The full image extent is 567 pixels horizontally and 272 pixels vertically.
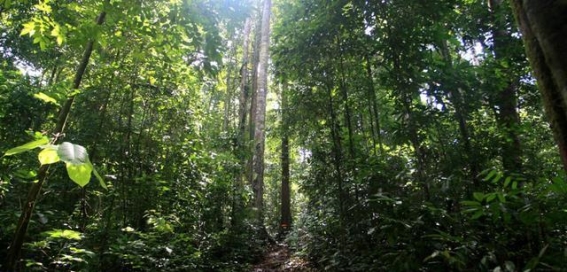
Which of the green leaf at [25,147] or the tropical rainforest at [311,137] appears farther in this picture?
the tropical rainforest at [311,137]

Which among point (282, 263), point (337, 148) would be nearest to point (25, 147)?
point (337, 148)

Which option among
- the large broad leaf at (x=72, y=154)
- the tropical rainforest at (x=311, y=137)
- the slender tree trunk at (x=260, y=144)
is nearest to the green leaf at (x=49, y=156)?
the large broad leaf at (x=72, y=154)

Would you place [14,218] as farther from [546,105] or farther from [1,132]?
[546,105]

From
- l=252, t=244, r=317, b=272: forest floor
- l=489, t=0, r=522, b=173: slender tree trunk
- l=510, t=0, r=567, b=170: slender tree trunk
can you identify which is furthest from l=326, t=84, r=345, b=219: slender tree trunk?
l=510, t=0, r=567, b=170: slender tree trunk

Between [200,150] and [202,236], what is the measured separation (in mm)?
1912

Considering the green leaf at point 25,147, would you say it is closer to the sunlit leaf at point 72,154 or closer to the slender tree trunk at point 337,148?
the sunlit leaf at point 72,154

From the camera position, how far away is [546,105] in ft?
5.36

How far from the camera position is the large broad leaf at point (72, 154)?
3.27ft

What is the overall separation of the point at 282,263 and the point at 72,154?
773 centimetres

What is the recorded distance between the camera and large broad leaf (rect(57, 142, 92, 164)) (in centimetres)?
100

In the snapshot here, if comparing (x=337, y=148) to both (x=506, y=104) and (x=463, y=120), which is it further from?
(x=506, y=104)

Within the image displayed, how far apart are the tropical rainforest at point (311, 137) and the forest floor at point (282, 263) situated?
99 millimetres

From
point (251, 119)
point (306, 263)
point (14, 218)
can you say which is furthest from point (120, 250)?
point (251, 119)

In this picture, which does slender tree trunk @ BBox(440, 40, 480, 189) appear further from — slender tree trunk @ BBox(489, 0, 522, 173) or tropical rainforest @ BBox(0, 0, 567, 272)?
slender tree trunk @ BBox(489, 0, 522, 173)
